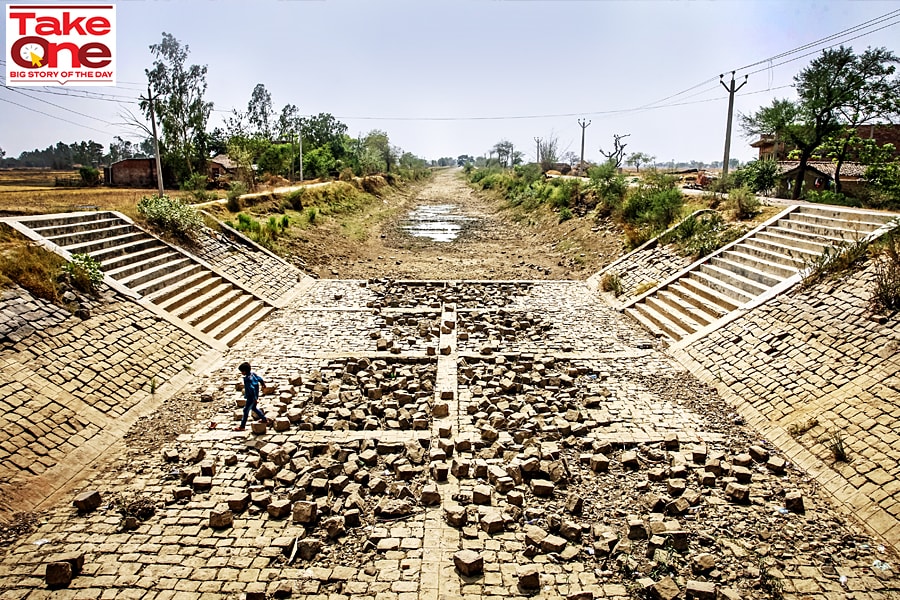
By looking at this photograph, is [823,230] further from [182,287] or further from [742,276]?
[182,287]

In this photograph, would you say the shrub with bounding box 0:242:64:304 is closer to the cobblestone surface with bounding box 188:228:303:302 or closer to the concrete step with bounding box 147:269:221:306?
the concrete step with bounding box 147:269:221:306

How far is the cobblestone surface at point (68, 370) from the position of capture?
693cm

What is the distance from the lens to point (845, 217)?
12492 millimetres

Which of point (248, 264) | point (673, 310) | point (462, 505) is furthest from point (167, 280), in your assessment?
point (673, 310)

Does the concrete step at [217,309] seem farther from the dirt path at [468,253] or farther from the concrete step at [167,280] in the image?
the dirt path at [468,253]

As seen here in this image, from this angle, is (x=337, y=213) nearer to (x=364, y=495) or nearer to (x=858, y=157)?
(x=364, y=495)

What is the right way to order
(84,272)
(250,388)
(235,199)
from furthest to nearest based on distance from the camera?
1. (235,199)
2. (84,272)
3. (250,388)

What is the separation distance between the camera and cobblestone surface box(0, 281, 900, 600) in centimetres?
512

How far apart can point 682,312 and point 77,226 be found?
14402 millimetres

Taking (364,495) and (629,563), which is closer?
(629,563)

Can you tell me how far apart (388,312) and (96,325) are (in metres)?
6.79

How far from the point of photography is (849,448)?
265 inches

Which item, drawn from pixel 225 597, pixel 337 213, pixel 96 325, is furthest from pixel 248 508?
pixel 337 213

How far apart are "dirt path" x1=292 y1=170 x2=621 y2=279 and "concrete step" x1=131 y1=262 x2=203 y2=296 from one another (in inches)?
215
